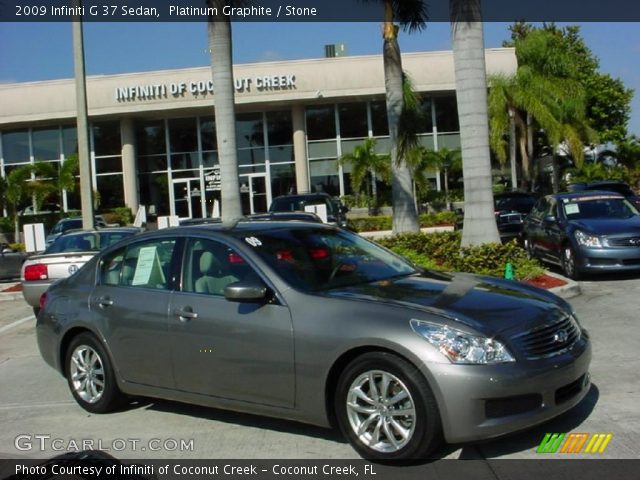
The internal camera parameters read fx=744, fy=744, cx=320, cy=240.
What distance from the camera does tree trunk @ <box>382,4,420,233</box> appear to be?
16266 millimetres

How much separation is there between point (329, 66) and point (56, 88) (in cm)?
1295

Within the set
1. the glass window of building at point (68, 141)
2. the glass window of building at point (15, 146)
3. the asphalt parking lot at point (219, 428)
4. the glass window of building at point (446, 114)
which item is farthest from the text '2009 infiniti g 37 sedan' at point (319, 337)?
the glass window of building at point (15, 146)

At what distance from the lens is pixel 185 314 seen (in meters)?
5.70

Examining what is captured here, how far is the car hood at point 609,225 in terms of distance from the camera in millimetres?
12219

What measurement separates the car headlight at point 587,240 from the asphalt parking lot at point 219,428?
432 centimetres

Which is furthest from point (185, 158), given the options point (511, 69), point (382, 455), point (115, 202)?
point (382, 455)

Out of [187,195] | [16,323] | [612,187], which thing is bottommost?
[16,323]

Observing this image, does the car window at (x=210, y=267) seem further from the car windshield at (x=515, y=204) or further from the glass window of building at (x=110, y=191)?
the glass window of building at (x=110, y=191)

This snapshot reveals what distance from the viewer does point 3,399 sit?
7.27 meters

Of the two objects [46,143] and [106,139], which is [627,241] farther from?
[46,143]

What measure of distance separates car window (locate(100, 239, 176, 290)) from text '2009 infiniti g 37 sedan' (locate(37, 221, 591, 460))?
0.01 meters

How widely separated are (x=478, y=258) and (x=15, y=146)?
102ft

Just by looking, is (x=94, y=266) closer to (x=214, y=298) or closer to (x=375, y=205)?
(x=214, y=298)

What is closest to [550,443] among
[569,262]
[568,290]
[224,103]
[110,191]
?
[568,290]
